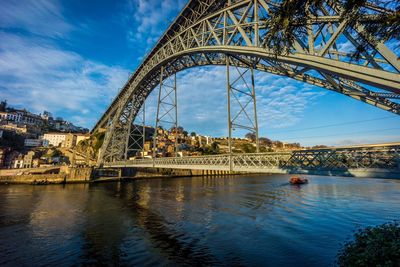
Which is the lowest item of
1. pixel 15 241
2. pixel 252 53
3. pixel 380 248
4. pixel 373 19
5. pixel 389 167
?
pixel 15 241

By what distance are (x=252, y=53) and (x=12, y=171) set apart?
60802 mm

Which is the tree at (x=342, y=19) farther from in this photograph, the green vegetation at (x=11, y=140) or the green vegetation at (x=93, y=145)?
the green vegetation at (x=11, y=140)

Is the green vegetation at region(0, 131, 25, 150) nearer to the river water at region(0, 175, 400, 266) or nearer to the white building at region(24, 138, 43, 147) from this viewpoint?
the white building at region(24, 138, 43, 147)

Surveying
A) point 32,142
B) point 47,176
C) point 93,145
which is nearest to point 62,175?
point 47,176

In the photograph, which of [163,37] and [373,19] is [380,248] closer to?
[373,19]

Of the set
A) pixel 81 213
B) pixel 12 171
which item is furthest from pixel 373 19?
pixel 12 171

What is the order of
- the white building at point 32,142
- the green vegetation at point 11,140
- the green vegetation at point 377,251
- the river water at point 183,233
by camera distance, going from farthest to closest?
1. the white building at point 32,142
2. the green vegetation at point 11,140
3. the river water at point 183,233
4. the green vegetation at point 377,251

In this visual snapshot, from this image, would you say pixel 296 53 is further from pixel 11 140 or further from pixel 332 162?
pixel 11 140

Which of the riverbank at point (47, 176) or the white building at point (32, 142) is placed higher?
the white building at point (32, 142)

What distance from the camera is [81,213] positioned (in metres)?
18.1

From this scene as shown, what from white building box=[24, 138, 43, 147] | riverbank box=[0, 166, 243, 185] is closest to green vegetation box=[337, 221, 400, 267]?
riverbank box=[0, 166, 243, 185]

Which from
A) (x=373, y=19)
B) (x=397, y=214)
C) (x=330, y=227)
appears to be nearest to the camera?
Answer: (x=373, y=19)

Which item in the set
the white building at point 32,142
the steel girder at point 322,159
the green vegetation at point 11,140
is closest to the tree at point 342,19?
the steel girder at point 322,159

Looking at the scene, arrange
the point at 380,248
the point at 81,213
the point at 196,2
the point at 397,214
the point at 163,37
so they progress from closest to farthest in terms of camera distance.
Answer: the point at 380,248, the point at 397,214, the point at 81,213, the point at 196,2, the point at 163,37
